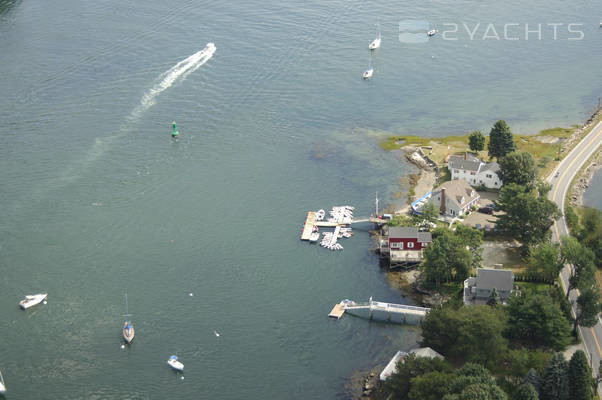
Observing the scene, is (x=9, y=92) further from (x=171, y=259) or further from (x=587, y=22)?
(x=587, y=22)

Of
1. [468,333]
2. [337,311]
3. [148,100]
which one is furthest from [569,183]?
[148,100]

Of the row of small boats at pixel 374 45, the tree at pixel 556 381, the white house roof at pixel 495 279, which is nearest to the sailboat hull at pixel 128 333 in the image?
the white house roof at pixel 495 279

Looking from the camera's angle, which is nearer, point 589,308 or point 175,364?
point 589,308

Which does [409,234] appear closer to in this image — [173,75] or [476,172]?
[476,172]

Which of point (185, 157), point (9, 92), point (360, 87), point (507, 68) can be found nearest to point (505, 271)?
point (185, 157)

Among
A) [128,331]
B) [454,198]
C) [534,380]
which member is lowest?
[128,331]

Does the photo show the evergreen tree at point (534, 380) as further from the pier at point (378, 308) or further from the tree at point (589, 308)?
the pier at point (378, 308)
